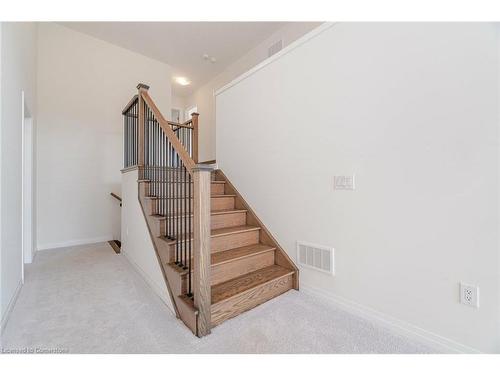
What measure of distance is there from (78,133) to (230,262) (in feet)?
11.8

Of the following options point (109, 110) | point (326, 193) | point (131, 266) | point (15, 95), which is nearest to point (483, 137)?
point (326, 193)

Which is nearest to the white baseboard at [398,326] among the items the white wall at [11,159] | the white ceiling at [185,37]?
the white wall at [11,159]

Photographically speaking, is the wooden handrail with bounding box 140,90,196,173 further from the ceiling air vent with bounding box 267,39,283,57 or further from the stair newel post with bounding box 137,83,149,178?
the ceiling air vent with bounding box 267,39,283,57

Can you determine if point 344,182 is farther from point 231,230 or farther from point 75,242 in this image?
point 75,242

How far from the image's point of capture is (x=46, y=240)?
11.5 feet

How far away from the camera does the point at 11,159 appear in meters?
1.86

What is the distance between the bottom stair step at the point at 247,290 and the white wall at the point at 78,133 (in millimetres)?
2885

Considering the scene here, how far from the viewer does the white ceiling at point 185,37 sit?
3639 mm

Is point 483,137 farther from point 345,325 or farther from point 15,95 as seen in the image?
point 15,95

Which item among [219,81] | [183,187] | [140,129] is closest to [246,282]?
[183,187]

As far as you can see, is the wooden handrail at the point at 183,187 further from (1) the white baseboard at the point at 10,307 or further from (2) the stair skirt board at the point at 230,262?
(1) the white baseboard at the point at 10,307
